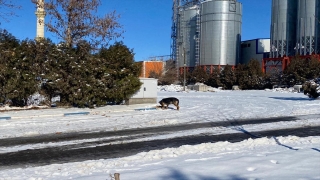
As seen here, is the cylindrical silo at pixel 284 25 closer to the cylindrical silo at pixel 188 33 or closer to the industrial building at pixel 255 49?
the industrial building at pixel 255 49

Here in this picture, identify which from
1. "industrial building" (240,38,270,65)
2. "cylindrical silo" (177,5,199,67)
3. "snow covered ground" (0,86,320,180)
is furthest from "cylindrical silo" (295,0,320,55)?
"snow covered ground" (0,86,320,180)

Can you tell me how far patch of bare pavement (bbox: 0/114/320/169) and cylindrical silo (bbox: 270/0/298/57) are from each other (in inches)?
1894

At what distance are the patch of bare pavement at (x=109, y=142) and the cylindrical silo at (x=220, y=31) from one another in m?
57.1

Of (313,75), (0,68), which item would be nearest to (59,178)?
(0,68)

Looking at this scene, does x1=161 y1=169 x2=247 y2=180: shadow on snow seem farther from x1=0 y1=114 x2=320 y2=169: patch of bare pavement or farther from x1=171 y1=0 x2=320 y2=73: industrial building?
x1=171 y1=0 x2=320 y2=73: industrial building

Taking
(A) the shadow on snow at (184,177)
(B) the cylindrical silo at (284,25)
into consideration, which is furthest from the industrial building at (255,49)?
(A) the shadow on snow at (184,177)

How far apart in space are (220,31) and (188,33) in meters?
8.30

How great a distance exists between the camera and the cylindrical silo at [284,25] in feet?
197

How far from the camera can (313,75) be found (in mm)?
50219

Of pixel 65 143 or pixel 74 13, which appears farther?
pixel 74 13

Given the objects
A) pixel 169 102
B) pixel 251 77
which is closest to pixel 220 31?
pixel 251 77

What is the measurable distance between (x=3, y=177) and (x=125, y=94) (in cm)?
1432

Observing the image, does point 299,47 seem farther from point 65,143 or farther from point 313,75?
point 65,143

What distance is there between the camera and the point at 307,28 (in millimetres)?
55406
